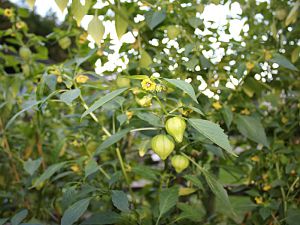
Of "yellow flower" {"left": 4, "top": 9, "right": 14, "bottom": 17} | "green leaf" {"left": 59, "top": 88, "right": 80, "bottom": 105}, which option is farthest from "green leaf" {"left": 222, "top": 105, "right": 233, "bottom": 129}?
"yellow flower" {"left": 4, "top": 9, "right": 14, "bottom": 17}

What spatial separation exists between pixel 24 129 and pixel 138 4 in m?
0.49

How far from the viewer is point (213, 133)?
0.48m

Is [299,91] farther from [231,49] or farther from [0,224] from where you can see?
[0,224]

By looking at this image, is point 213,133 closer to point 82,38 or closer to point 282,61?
point 282,61

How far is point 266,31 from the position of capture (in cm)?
95

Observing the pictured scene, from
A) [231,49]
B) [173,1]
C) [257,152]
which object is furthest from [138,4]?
[257,152]

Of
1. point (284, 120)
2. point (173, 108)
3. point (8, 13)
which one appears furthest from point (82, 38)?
point (284, 120)

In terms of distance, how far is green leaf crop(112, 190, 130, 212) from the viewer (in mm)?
625

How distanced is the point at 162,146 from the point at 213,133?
4.4 inches

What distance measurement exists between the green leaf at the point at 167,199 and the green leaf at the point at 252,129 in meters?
0.21

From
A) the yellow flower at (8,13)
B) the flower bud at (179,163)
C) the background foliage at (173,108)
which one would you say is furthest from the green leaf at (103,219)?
the yellow flower at (8,13)

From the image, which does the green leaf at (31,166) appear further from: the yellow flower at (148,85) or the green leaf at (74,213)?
the yellow flower at (148,85)

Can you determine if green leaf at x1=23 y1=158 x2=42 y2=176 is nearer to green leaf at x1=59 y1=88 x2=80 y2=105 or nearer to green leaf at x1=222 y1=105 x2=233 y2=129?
green leaf at x1=59 y1=88 x2=80 y2=105

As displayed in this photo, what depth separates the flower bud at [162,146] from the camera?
22.1 inches
